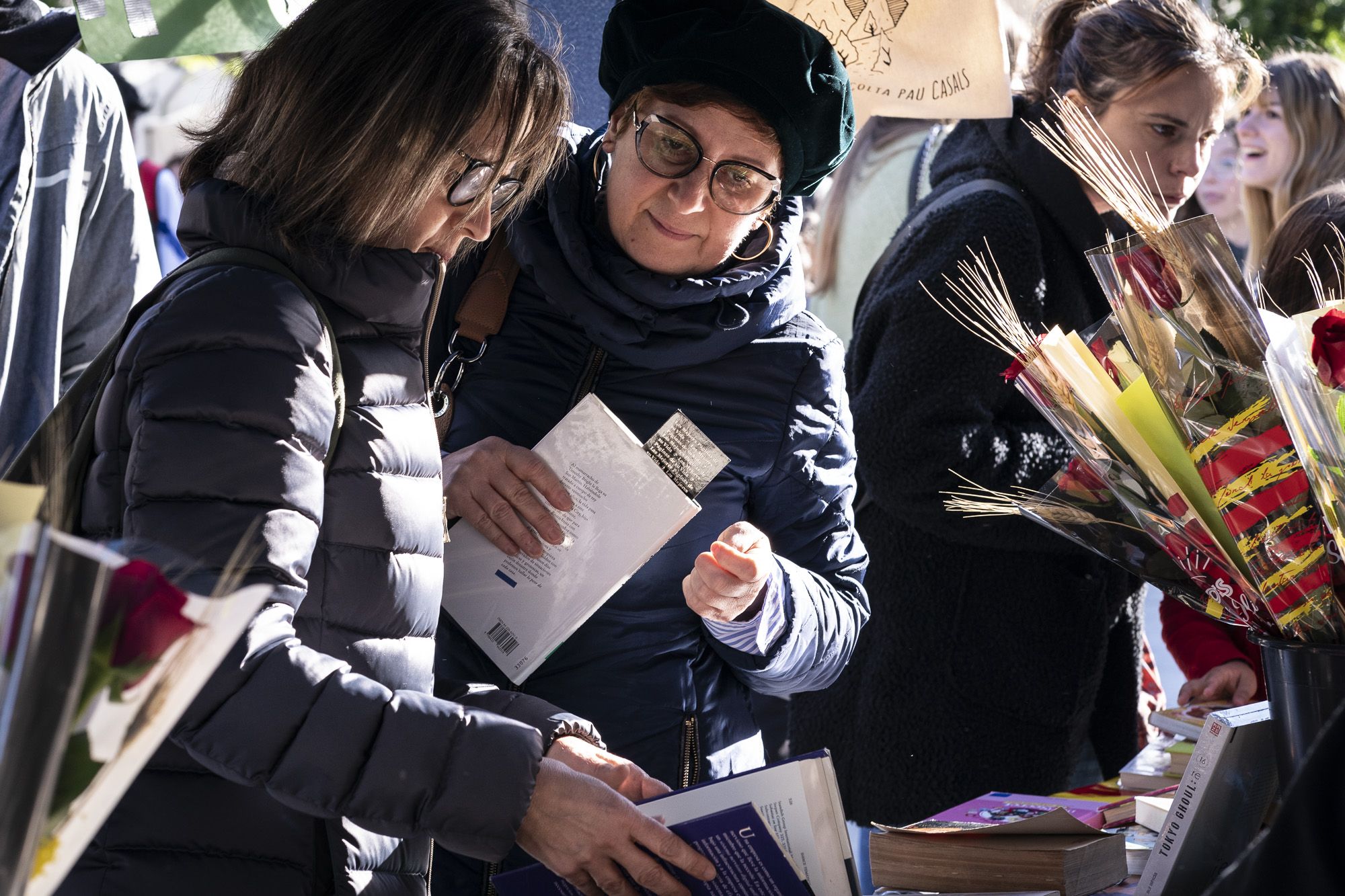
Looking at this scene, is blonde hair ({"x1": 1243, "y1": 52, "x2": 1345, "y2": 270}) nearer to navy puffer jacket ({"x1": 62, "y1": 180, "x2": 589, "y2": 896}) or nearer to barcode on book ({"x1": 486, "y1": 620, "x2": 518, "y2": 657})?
barcode on book ({"x1": 486, "y1": 620, "x2": 518, "y2": 657})

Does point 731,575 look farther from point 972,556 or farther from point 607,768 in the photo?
point 972,556

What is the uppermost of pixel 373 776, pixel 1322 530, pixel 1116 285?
pixel 1116 285

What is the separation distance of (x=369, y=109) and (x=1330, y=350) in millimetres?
879

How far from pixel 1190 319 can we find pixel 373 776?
88 centimetres

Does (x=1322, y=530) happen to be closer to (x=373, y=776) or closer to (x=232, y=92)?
(x=373, y=776)

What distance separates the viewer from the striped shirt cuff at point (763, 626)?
1578 mm

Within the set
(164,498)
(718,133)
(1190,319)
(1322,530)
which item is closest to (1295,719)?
(1322,530)

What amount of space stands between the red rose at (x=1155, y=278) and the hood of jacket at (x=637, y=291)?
51cm

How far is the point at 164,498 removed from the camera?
111 cm

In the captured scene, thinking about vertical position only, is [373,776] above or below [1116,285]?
below

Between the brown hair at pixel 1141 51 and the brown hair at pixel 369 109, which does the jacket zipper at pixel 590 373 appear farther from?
the brown hair at pixel 1141 51

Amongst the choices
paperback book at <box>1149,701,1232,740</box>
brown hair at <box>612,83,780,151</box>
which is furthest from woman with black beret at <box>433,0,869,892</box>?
paperback book at <box>1149,701,1232,740</box>

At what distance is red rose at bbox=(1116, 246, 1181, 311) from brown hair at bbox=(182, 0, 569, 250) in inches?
24.5

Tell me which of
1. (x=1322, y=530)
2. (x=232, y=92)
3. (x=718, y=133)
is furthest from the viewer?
(x=718, y=133)
